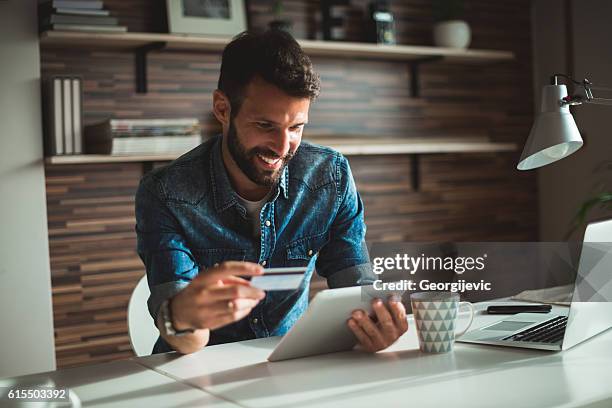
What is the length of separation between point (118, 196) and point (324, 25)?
4.05ft

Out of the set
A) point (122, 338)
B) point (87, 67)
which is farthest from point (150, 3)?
point (122, 338)

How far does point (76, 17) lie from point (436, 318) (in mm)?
1961

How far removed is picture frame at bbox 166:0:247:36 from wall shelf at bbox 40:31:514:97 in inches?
2.5

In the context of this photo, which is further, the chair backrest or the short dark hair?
the chair backrest

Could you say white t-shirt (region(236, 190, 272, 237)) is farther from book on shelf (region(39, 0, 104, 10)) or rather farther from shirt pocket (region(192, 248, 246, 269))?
book on shelf (region(39, 0, 104, 10))

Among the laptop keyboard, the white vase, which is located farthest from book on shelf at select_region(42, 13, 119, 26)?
the laptop keyboard

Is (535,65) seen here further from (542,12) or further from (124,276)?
(124,276)

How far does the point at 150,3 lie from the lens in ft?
10.8

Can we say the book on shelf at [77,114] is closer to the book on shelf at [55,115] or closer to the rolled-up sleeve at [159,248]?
the book on shelf at [55,115]

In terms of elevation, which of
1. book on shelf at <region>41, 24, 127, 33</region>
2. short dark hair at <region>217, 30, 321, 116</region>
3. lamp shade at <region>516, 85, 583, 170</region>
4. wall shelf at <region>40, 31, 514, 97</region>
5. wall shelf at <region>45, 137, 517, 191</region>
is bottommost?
wall shelf at <region>45, 137, 517, 191</region>

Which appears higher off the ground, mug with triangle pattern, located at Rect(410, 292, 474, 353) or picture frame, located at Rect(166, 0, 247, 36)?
picture frame, located at Rect(166, 0, 247, 36)

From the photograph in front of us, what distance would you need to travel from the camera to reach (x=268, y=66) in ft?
6.16

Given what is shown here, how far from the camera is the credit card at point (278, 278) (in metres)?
1.38

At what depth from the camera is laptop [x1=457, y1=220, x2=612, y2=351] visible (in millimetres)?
1619
